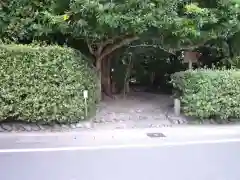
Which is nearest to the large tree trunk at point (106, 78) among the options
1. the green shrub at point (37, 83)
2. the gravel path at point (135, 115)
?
the gravel path at point (135, 115)

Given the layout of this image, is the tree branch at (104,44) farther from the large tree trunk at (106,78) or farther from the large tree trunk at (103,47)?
the large tree trunk at (106,78)

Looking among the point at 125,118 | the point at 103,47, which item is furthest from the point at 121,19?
the point at 103,47

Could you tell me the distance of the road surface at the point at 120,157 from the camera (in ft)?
19.3

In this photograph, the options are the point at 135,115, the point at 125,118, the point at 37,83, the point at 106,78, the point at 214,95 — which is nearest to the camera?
the point at 37,83

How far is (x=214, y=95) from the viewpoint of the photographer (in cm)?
1041

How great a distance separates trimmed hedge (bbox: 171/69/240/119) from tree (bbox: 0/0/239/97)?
130cm

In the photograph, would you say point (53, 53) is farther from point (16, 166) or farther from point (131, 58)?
point (131, 58)

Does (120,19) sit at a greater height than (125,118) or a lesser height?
greater

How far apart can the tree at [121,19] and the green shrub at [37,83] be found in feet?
3.38

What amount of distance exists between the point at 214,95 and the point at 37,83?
15.5 ft

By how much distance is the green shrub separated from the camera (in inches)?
359

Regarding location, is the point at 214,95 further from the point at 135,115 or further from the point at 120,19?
the point at 120,19

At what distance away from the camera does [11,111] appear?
919 cm

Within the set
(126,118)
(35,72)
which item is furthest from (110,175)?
(126,118)
